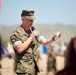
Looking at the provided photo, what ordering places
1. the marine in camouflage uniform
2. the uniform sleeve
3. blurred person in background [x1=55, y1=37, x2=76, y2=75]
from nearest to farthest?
blurred person in background [x1=55, y1=37, x2=76, y2=75] → the uniform sleeve → the marine in camouflage uniform

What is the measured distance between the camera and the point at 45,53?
299 cm

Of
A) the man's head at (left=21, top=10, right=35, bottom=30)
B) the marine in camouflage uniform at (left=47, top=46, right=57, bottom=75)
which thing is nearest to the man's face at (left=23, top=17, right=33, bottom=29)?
the man's head at (left=21, top=10, right=35, bottom=30)

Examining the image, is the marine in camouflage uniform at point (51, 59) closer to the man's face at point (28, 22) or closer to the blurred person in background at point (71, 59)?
the man's face at point (28, 22)

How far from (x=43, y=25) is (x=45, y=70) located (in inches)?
21.4

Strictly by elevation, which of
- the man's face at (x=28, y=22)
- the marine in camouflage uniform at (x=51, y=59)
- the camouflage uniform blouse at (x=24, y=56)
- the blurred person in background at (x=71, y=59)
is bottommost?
the marine in camouflage uniform at (x=51, y=59)

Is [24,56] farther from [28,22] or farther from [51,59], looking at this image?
[51,59]

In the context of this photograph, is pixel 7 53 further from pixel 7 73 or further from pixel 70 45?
pixel 70 45

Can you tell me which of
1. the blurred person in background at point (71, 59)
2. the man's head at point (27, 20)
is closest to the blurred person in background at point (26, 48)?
the man's head at point (27, 20)

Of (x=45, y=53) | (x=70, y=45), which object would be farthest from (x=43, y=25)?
(x=70, y=45)

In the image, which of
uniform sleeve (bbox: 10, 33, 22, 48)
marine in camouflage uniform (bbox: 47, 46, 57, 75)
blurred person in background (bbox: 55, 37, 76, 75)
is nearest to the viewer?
blurred person in background (bbox: 55, 37, 76, 75)

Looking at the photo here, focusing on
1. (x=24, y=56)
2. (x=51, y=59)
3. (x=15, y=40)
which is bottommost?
(x=51, y=59)

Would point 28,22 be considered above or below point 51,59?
above

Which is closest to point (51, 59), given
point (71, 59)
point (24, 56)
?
point (24, 56)

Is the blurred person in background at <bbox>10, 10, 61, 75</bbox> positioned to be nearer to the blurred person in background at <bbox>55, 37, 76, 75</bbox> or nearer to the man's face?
the man's face
